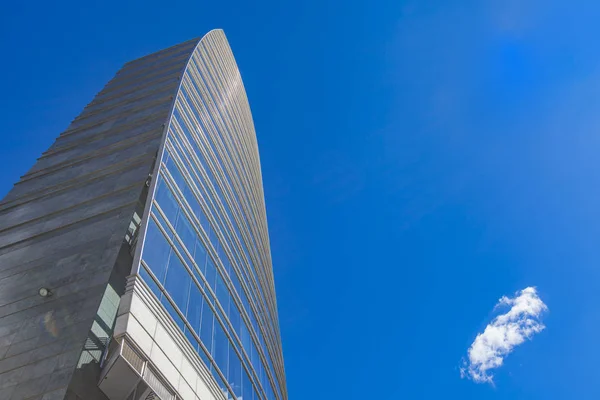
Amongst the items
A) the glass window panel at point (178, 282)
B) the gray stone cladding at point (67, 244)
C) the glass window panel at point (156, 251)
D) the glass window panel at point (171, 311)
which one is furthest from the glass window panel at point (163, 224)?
the glass window panel at point (171, 311)

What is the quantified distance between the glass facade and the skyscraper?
0.09m

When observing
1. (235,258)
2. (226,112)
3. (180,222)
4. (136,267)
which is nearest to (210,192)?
(235,258)

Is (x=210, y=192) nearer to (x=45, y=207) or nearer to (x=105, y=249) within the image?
(x=45, y=207)

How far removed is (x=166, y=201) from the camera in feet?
53.4

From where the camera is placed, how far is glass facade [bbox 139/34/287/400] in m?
14.3

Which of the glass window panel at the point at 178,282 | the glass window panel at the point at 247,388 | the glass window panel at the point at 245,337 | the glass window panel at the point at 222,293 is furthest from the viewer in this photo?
the glass window panel at the point at 245,337

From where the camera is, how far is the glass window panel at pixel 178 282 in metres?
13.6

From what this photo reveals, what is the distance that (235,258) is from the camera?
78.2ft

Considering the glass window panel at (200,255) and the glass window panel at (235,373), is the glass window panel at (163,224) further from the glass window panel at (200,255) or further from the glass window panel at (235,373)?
the glass window panel at (235,373)

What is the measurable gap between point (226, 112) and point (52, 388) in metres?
33.6

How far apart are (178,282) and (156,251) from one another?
4.33 ft

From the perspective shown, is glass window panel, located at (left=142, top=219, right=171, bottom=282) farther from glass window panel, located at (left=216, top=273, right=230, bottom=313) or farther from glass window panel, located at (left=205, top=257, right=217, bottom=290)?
glass window panel, located at (left=216, top=273, right=230, bottom=313)

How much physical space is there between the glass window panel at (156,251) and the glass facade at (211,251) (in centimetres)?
3

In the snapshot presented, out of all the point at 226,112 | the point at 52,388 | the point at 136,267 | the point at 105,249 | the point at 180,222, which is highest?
the point at 226,112
